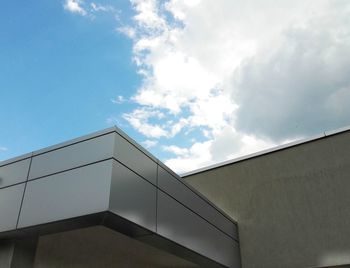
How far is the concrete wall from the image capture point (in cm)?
1084

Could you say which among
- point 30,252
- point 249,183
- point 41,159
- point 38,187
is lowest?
point 30,252

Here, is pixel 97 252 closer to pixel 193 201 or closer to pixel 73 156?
pixel 193 201

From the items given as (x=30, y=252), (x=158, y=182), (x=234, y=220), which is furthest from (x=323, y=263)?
(x=30, y=252)

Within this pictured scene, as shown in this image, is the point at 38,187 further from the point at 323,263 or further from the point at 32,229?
the point at 323,263

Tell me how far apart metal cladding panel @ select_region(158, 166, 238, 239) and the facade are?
28 mm

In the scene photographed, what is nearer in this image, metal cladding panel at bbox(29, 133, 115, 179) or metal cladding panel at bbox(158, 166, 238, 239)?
metal cladding panel at bbox(29, 133, 115, 179)

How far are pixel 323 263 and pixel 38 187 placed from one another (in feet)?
25.7

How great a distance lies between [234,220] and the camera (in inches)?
495

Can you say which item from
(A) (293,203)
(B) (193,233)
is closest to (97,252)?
(B) (193,233)

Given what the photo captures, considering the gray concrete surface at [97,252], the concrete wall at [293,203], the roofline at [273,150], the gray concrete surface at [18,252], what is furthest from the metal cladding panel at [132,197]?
the roofline at [273,150]

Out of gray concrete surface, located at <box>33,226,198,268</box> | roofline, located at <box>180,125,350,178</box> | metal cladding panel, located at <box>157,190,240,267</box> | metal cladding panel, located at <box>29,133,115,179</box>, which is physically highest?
roofline, located at <box>180,125,350,178</box>

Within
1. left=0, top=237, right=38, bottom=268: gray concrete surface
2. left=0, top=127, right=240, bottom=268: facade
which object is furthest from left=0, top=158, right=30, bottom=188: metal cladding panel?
left=0, top=237, right=38, bottom=268: gray concrete surface

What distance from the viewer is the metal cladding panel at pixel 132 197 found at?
7251mm

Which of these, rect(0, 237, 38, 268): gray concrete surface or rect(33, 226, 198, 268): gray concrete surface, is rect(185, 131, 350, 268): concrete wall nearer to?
rect(33, 226, 198, 268): gray concrete surface
